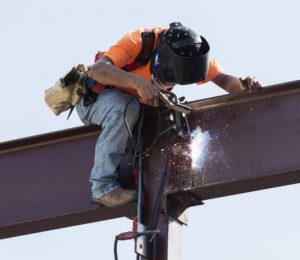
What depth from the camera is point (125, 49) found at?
327 inches

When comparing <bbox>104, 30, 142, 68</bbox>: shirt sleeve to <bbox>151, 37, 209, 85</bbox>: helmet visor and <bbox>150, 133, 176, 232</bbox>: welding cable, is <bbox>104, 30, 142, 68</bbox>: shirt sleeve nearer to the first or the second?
<bbox>151, 37, 209, 85</bbox>: helmet visor

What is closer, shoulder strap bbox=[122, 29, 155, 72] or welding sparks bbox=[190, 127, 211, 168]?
welding sparks bbox=[190, 127, 211, 168]

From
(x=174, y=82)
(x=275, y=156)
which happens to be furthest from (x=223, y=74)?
(x=275, y=156)

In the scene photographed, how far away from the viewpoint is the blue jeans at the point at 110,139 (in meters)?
8.20

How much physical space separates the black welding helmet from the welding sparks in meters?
0.38

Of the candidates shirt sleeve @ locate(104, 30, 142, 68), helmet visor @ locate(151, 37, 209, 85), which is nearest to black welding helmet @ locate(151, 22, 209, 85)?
helmet visor @ locate(151, 37, 209, 85)

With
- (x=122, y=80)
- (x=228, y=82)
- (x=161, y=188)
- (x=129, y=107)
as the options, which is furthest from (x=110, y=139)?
(x=228, y=82)

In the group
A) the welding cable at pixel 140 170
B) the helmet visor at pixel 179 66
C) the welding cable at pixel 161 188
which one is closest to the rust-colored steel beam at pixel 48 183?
the welding cable at pixel 140 170

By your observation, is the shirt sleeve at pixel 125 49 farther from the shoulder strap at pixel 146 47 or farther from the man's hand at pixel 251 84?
the man's hand at pixel 251 84

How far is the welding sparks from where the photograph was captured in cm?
805

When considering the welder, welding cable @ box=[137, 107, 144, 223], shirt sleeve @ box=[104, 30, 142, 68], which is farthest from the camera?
shirt sleeve @ box=[104, 30, 142, 68]

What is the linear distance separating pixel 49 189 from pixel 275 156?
1687mm

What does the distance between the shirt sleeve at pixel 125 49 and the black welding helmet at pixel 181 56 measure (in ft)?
0.48

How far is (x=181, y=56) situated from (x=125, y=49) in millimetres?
396
